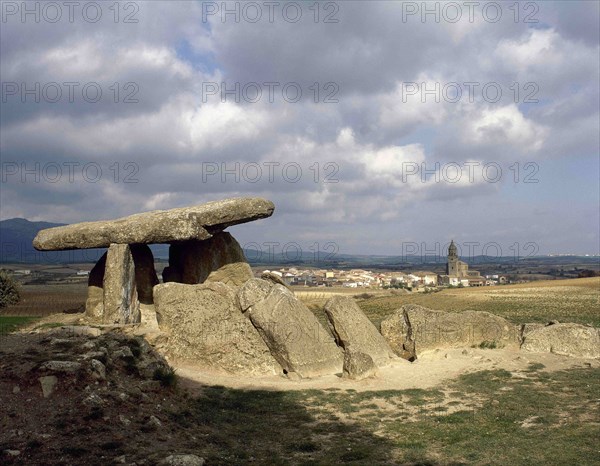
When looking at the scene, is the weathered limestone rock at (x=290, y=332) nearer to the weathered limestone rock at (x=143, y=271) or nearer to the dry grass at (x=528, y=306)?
the weathered limestone rock at (x=143, y=271)

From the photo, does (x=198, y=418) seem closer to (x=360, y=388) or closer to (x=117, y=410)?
(x=117, y=410)

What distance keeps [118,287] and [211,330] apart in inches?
177

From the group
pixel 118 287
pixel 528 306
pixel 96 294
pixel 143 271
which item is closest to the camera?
pixel 118 287

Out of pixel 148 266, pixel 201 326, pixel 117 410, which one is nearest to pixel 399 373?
pixel 201 326

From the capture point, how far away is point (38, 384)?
1082cm

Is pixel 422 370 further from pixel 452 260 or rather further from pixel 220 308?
pixel 452 260

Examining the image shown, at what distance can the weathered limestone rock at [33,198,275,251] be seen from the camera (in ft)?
65.7

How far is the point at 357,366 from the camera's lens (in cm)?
1559

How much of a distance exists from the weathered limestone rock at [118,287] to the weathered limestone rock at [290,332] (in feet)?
15.7

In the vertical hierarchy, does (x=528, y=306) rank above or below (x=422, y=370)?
below

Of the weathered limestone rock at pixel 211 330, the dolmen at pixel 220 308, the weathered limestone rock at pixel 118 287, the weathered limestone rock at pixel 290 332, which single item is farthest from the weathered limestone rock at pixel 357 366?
the weathered limestone rock at pixel 118 287

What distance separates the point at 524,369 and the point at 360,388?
4962 mm

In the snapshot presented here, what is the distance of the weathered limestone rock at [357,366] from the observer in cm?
1556

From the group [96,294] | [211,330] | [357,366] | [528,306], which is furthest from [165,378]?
[528,306]
